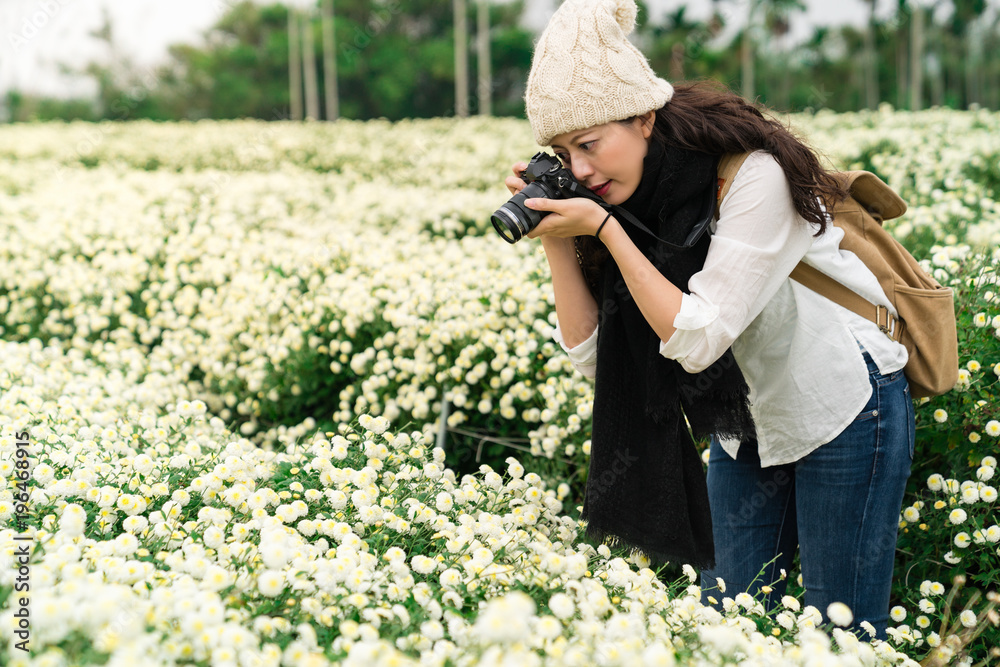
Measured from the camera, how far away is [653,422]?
2.17 m

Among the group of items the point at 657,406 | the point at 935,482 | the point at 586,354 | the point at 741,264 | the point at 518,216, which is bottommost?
the point at 935,482

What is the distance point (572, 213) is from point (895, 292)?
35.8 inches

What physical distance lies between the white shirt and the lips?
294 millimetres

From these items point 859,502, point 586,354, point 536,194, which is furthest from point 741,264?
point 859,502

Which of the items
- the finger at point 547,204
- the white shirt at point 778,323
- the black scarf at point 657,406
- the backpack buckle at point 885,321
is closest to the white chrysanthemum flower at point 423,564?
the black scarf at point 657,406

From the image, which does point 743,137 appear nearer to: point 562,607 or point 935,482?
point 562,607

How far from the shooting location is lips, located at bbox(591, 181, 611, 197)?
78.1 inches

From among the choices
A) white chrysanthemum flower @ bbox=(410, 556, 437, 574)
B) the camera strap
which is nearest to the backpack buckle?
the camera strap

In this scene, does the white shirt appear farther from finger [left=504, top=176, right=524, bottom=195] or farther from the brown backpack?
finger [left=504, top=176, right=524, bottom=195]

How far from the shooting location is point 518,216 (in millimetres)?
1891

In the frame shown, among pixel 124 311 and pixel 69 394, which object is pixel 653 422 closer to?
pixel 69 394

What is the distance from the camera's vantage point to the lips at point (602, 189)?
1.98 m

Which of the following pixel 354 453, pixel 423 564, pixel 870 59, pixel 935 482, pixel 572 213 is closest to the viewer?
pixel 423 564

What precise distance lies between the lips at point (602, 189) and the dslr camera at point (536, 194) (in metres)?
0.02
